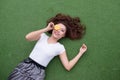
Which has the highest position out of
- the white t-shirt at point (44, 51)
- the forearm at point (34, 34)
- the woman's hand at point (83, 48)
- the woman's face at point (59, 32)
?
the forearm at point (34, 34)

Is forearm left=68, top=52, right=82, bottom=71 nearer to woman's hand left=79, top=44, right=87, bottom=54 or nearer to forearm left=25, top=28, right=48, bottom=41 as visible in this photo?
woman's hand left=79, top=44, right=87, bottom=54

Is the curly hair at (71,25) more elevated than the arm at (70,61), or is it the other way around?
the curly hair at (71,25)

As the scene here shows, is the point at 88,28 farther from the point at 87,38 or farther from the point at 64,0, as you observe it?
the point at 64,0

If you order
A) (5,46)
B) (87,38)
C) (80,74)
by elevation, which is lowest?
(80,74)

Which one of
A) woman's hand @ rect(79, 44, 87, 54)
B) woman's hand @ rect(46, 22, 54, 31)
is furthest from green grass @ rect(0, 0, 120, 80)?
woman's hand @ rect(46, 22, 54, 31)

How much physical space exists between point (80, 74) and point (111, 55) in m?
0.30

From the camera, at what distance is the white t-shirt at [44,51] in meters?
2.24

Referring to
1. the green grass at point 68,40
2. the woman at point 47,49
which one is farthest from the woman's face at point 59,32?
the green grass at point 68,40

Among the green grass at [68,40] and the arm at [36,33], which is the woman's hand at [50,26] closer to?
the arm at [36,33]

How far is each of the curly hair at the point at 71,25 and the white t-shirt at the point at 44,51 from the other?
0.13 meters

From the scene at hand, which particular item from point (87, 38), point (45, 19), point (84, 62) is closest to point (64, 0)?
point (45, 19)

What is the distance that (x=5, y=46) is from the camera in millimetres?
2395

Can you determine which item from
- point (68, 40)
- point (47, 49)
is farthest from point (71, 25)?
point (47, 49)

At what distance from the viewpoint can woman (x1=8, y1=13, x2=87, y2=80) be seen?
7.25ft
